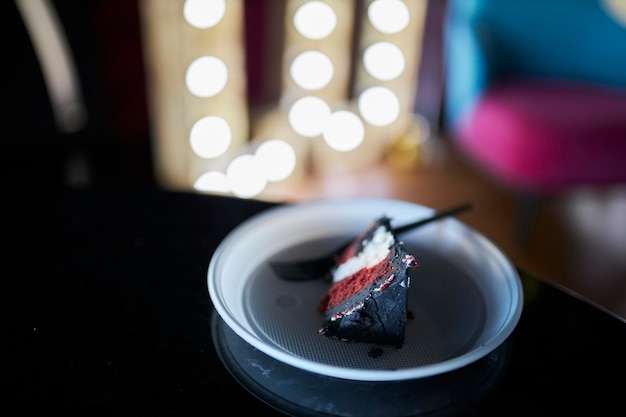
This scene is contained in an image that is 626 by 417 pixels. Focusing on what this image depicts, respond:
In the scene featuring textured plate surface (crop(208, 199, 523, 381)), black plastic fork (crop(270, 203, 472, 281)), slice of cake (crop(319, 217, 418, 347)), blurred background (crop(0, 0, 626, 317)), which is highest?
slice of cake (crop(319, 217, 418, 347))

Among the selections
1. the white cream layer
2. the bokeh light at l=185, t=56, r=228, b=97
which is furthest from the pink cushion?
the white cream layer

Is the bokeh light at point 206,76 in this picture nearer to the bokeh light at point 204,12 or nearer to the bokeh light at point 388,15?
the bokeh light at point 204,12

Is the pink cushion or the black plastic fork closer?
the black plastic fork

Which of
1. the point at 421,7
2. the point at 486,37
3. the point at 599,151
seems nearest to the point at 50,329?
the point at 599,151

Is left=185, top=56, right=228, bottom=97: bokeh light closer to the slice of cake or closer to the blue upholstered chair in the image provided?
the blue upholstered chair

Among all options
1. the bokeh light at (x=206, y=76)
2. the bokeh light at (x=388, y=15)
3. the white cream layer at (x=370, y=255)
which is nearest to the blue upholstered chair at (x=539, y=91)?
the bokeh light at (x=388, y=15)
